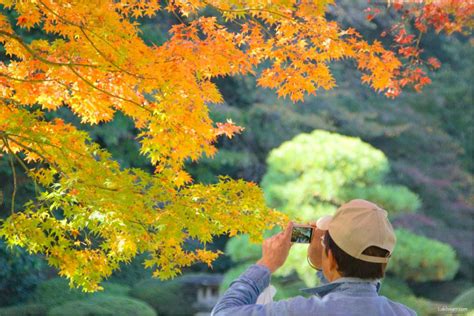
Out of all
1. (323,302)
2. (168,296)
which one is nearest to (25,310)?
(168,296)

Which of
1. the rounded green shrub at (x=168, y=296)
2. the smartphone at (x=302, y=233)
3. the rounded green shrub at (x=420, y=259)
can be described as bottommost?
the rounded green shrub at (x=168, y=296)

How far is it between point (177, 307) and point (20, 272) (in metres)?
1.84

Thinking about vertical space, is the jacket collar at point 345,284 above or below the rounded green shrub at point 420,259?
above

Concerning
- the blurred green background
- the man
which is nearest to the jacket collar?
the man

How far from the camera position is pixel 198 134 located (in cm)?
343

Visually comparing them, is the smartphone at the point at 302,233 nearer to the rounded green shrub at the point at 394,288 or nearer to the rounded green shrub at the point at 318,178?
the rounded green shrub at the point at 318,178

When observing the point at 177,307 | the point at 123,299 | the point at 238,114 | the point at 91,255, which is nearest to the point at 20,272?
the point at 123,299

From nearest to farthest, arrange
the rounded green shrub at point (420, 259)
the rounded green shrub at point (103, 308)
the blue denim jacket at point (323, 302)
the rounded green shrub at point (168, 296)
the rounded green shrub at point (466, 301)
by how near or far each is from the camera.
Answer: the blue denim jacket at point (323, 302)
the rounded green shrub at point (103, 308)
the rounded green shrub at point (466, 301)
the rounded green shrub at point (420, 259)
the rounded green shrub at point (168, 296)

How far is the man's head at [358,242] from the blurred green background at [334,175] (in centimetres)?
582

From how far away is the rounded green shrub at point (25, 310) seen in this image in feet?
23.7

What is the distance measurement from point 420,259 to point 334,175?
4.71 ft

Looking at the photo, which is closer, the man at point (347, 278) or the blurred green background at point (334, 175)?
the man at point (347, 278)

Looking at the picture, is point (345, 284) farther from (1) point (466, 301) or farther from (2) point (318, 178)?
(1) point (466, 301)

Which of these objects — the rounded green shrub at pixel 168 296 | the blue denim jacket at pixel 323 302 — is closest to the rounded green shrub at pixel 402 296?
the rounded green shrub at pixel 168 296
